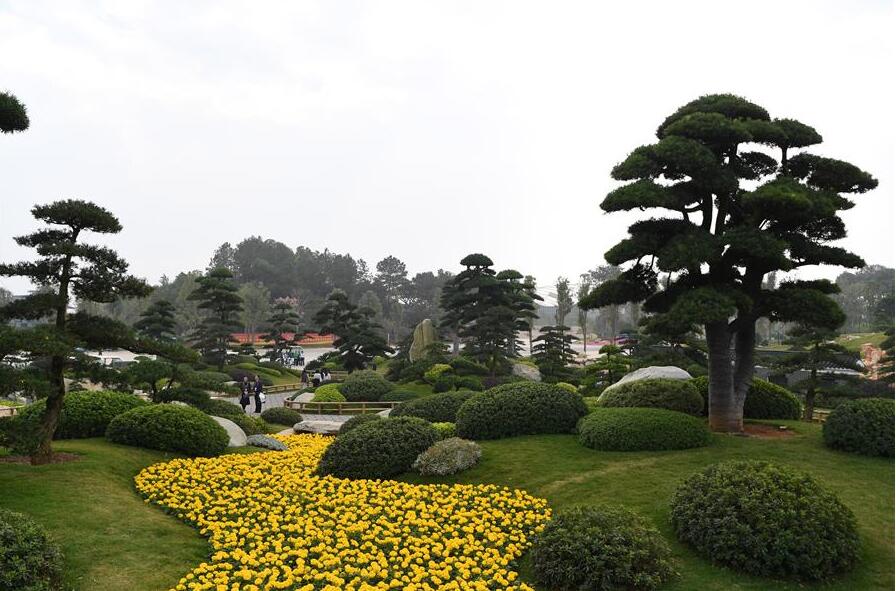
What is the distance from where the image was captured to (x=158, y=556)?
8.36m

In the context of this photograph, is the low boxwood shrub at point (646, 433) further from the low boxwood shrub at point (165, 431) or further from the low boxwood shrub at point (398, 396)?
the low boxwood shrub at point (398, 396)

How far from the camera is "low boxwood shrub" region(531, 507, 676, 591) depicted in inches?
292

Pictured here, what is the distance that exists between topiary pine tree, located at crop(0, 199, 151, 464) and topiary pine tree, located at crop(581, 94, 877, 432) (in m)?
10.5

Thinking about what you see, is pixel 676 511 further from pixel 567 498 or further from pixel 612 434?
pixel 612 434

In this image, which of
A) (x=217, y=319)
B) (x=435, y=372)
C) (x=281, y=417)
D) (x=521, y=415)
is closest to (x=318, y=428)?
(x=281, y=417)

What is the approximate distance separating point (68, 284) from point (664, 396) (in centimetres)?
1341

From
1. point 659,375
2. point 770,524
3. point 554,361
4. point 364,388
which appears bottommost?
point 364,388

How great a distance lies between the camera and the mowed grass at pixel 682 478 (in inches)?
304

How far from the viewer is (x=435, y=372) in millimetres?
35750

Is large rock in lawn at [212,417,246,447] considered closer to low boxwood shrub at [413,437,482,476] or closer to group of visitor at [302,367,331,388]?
low boxwood shrub at [413,437,482,476]

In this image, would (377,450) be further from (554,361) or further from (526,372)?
(554,361)

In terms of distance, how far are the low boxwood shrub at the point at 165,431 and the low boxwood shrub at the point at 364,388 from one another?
16951mm

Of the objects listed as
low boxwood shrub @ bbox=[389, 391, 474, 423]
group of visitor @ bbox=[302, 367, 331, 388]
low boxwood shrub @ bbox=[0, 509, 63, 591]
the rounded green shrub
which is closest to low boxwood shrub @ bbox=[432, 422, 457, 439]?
low boxwood shrub @ bbox=[389, 391, 474, 423]

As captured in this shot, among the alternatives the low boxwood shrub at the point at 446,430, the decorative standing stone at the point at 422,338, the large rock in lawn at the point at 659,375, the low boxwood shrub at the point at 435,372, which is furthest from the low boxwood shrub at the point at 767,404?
the decorative standing stone at the point at 422,338
